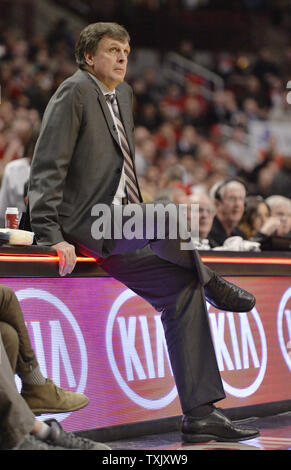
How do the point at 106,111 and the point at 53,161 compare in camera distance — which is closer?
the point at 53,161

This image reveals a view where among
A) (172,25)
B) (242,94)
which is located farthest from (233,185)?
(172,25)

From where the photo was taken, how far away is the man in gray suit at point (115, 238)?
3.97m

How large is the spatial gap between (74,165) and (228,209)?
2172 mm

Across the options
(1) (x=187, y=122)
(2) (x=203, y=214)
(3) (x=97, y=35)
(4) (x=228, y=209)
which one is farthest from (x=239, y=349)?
(1) (x=187, y=122)

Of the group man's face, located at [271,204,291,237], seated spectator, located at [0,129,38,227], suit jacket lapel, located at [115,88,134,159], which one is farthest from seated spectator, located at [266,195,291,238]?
suit jacket lapel, located at [115,88,134,159]

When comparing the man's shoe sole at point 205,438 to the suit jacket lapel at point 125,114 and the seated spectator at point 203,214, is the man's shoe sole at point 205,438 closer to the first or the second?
the suit jacket lapel at point 125,114

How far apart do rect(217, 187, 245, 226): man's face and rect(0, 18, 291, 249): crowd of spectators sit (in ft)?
0.04

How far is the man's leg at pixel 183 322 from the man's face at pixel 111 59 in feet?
2.99

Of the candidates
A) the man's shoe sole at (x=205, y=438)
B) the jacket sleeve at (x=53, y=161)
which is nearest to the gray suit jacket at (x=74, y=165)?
the jacket sleeve at (x=53, y=161)

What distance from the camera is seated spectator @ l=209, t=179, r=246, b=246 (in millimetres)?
6042

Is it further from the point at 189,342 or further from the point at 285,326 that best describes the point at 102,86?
the point at 285,326

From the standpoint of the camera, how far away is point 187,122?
47.3ft

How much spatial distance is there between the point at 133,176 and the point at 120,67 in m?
0.56

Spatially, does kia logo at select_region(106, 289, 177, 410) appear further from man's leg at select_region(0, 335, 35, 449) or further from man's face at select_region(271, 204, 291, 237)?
man's face at select_region(271, 204, 291, 237)
